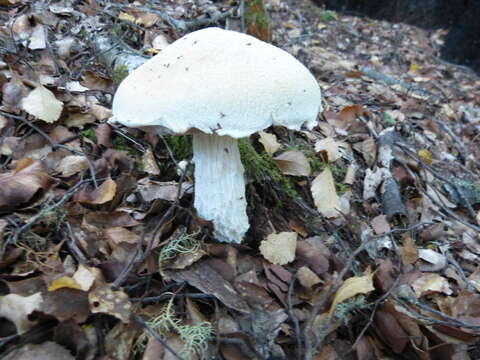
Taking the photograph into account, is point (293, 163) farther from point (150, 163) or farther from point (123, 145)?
point (123, 145)

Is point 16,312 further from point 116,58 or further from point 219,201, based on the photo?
point 116,58

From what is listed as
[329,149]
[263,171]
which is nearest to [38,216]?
[263,171]

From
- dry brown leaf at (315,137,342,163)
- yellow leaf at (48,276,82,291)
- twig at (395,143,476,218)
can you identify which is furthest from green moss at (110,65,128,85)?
twig at (395,143,476,218)

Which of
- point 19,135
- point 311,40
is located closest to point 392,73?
point 311,40

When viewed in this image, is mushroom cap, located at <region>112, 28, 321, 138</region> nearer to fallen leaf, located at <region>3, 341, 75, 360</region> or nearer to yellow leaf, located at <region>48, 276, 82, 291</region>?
yellow leaf, located at <region>48, 276, 82, 291</region>

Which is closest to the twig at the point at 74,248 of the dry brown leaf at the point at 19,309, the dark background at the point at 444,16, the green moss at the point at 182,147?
the dry brown leaf at the point at 19,309

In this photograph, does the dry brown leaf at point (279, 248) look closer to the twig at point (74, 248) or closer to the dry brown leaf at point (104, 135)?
the twig at point (74, 248)
